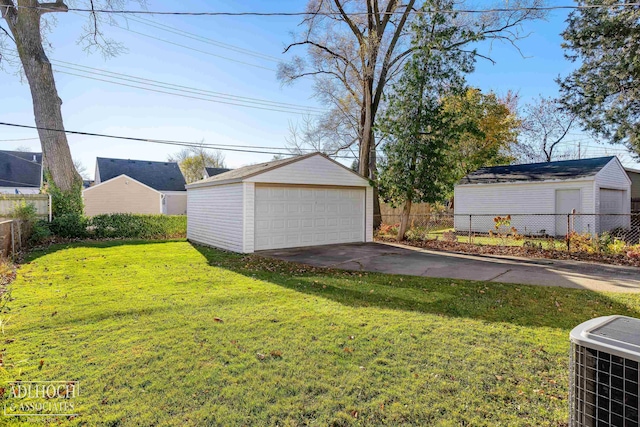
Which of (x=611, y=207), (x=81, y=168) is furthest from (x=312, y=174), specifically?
(x=81, y=168)

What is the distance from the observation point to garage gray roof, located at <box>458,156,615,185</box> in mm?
14039

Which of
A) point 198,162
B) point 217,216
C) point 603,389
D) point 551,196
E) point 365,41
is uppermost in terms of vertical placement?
point 365,41

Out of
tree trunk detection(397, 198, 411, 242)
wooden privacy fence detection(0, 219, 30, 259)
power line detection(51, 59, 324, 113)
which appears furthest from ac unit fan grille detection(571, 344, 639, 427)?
power line detection(51, 59, 324, 113)

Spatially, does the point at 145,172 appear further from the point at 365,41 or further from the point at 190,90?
the point at 365,41

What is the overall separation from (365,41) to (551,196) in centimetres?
1080

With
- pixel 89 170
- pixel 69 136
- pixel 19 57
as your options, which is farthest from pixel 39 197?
pixel 89 170

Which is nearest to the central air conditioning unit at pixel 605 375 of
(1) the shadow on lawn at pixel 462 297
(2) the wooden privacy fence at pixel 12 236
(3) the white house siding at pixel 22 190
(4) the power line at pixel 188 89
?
(1) the shadow on lawn at pixel 462 297

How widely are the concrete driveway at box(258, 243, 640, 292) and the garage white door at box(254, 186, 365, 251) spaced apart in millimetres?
609

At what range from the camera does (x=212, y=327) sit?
417cm

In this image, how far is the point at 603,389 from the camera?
1521 mm

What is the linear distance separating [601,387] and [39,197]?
17496mm

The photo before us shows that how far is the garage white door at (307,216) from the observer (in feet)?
35.8

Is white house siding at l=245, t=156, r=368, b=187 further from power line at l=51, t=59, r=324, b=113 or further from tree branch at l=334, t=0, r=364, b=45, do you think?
power line at l=51, t=59, r=324, b=113

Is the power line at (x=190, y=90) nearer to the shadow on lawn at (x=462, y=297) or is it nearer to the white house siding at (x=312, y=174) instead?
the white house siding at (x=312, y=174)
